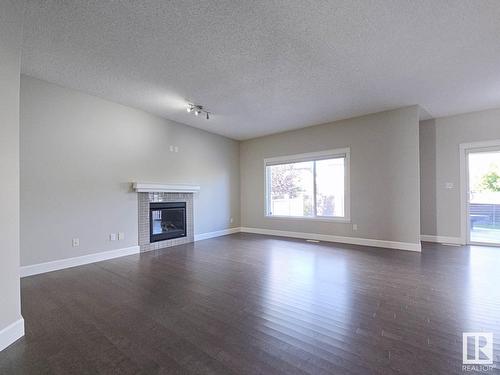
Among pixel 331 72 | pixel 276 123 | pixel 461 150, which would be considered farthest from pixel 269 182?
pixel 461 150

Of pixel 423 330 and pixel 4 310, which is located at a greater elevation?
pixel 4 310

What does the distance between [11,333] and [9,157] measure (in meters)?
1.33

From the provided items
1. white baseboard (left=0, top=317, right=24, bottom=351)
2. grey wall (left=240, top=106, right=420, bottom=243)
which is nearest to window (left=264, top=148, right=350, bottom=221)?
grey wall (left=240, top=106, right=420, bottom=243)

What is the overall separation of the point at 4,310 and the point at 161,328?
1.13 metres

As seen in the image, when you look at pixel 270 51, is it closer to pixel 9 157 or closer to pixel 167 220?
pixel 9 157

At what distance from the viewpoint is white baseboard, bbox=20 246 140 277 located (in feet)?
10.9

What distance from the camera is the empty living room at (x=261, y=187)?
1792mm

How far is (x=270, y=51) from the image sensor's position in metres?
2.79

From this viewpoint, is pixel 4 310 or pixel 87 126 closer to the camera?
pixel 4 310

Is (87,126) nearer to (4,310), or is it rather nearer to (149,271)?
(149,271)

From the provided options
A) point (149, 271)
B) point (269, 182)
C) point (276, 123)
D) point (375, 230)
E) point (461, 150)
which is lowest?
point (149, 271)

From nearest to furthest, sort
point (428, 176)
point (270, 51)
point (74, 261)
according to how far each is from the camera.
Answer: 1. point (270, 51)
2. point (74, 261)
3. point (428, 176)

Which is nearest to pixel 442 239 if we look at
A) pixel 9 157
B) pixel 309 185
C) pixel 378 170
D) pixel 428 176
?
pixel 428 176

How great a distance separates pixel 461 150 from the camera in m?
5.05
